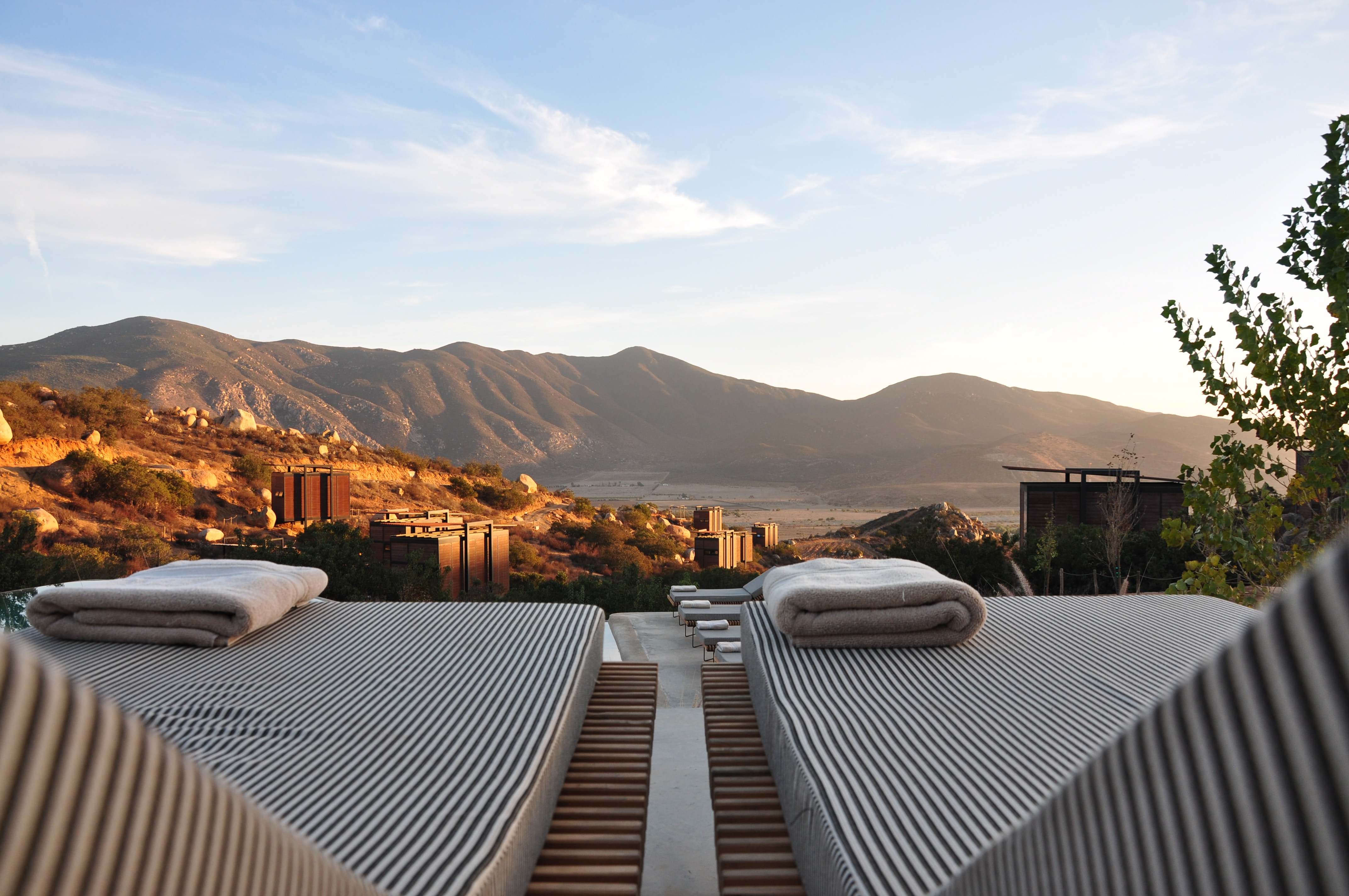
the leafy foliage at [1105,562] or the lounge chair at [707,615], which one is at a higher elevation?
the leafy foliage at [1105,562]

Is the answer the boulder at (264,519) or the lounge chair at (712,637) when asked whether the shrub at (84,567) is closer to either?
the lounge chair at (712,637)

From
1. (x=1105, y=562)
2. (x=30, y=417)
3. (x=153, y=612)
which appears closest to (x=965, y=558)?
(x=1105, y=562)

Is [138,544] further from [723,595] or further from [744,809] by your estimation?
[744,809]

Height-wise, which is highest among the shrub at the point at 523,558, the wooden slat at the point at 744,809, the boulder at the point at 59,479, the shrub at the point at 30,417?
the shrub at the point at 30,417

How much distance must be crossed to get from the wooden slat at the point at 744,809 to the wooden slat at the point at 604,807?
8 centimetres

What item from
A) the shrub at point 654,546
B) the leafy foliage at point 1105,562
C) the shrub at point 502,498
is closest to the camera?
the leafy foliage at point 1105,562

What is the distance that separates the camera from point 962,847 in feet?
4.61

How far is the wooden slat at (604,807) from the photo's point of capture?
5.72 feet

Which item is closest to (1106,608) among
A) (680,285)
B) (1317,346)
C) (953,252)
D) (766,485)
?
(1317,346)

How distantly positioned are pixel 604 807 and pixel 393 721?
2.16 feet

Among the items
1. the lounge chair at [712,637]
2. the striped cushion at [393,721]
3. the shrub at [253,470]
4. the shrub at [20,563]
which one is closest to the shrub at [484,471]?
the shrub at [253,470]

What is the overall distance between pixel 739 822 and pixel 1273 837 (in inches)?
68.5

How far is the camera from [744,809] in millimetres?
2143

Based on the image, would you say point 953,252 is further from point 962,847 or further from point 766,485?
point 766,485
